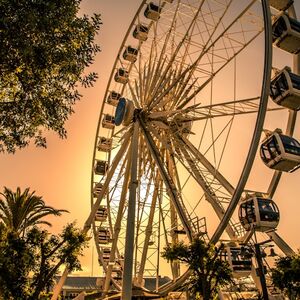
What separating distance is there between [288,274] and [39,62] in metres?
12.6

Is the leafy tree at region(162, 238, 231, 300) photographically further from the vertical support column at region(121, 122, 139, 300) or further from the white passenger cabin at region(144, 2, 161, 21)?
the white passenger cabin at region(144, 2, 161, 21)

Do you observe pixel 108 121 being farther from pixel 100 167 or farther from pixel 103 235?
pixel 103 235

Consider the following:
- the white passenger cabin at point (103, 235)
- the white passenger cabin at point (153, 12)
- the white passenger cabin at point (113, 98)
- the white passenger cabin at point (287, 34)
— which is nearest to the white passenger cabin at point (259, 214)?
the white passenger cabin at point (287, 34)

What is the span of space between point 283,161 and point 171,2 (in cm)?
1380

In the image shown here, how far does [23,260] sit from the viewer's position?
1246cm

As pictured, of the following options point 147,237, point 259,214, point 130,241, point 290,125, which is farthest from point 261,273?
point 147,237

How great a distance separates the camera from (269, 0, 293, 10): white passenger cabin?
15555mm

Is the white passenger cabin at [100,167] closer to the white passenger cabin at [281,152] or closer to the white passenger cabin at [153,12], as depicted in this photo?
the white passenger cabin at [153,12]

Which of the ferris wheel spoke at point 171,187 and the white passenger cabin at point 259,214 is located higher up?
the ferris wheel spoke at point 171,187

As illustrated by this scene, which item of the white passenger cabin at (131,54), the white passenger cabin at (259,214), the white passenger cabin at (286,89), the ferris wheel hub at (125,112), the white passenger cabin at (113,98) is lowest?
the white passenger cabin at (259,214)

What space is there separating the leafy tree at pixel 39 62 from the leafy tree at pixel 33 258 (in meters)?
4.02

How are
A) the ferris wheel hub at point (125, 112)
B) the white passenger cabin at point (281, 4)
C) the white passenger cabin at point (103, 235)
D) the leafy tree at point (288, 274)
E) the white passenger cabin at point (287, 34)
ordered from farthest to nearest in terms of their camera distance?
the white passenger cabin at point (103, 235) < the ferris wheel hub at point (125, 112) < the white passenger cabin at point (281, 4) < the white passenger cabin at point (287, 34) < the leafy tree at point (288, 274)

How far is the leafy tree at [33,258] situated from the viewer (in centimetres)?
1194

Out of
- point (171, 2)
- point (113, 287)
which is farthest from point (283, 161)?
point (113, 287)
